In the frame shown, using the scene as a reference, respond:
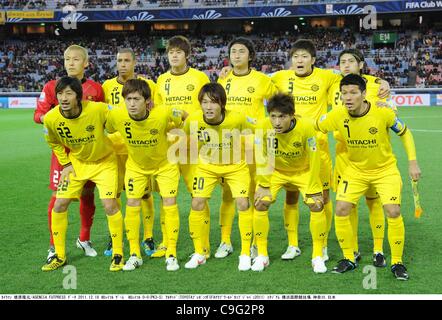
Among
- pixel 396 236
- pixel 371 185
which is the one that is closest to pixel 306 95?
pixel 371 185

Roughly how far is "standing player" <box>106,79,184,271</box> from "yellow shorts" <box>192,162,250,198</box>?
0.24m

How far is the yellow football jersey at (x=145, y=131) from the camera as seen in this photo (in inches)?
220

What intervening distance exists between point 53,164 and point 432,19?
40801 millimetres

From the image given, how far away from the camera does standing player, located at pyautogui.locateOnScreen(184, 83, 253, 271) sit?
5617 millimetres

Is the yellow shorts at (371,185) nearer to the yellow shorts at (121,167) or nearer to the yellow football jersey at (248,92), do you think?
the yellow football jersey at (248,92)

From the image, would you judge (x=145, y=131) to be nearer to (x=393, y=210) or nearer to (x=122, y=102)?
(x=122, y=102)

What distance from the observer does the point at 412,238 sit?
657cm

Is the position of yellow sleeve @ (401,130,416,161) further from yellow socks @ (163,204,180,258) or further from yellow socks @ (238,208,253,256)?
yellow socks @ (163,204,180,258)

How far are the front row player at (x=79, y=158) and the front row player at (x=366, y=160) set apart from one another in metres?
2.22

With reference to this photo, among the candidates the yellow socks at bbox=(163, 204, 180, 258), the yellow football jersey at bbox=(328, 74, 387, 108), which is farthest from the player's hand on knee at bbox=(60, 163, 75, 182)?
the yellow football jersey at bbox=(328, 74, 387, 108)

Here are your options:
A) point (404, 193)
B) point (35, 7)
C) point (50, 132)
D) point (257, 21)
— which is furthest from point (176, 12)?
point (50, 132)

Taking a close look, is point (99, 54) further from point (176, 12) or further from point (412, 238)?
point (412, 238)

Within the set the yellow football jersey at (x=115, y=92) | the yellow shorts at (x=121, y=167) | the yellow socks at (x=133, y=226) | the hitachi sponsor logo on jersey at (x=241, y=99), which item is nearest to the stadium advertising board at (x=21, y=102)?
the yellow football jersey at (x=115, y=92)

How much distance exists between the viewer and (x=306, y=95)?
6.13m
